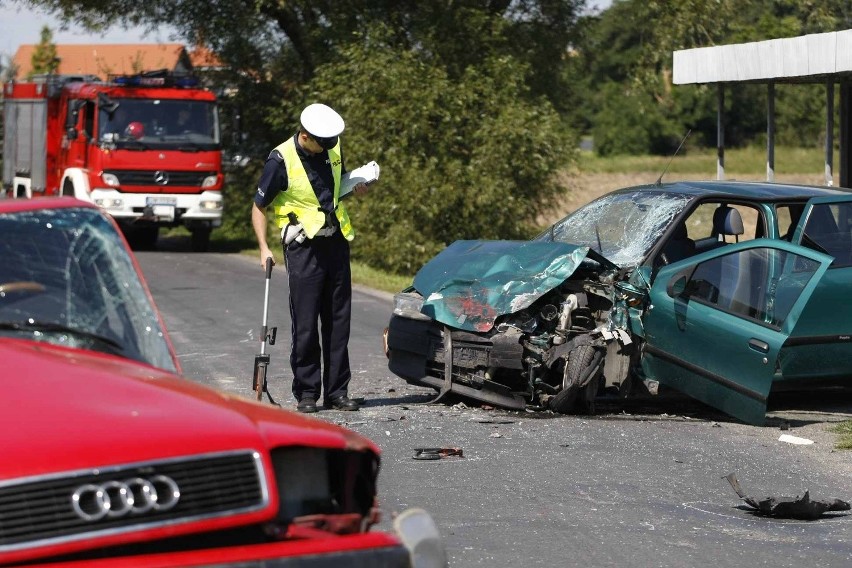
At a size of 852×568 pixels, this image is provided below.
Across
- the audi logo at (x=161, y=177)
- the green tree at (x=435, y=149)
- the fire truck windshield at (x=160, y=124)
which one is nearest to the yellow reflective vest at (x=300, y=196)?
the green tree at (x=435, y=149)

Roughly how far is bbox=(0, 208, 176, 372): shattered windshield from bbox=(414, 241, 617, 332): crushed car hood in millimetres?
4663

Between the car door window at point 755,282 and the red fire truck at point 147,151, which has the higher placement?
the red fire truck at point 147,151

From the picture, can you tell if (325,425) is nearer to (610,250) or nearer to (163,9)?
(610,250)

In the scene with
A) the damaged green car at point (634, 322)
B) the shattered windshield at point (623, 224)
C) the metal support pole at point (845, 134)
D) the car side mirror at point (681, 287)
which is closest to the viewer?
the damaged green car at point (634, 322)

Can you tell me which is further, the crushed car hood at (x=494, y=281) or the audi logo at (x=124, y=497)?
the crushed car hood at (x=494, y=281)

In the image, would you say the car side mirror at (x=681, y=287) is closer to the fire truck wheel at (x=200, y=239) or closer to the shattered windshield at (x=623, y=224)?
the shattered windshield at (x=623, y=224)

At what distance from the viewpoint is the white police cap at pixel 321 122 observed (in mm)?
8758

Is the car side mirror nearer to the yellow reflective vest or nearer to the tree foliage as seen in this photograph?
the yellow reflective vest

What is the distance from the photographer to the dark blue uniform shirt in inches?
348

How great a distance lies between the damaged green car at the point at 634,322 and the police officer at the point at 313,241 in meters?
0.62

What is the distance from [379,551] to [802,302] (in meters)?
5.65

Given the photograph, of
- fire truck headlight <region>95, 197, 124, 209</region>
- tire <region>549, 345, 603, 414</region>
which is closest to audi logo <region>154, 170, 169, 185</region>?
fire truck headlight <region>95, 197, 124, 209</region>

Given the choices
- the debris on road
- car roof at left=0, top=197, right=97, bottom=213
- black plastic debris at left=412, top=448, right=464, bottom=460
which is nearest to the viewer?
Result: car roof at left=0, top=197, right=97, bottom=213

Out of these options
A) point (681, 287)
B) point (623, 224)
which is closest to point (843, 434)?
point (681, 287)
